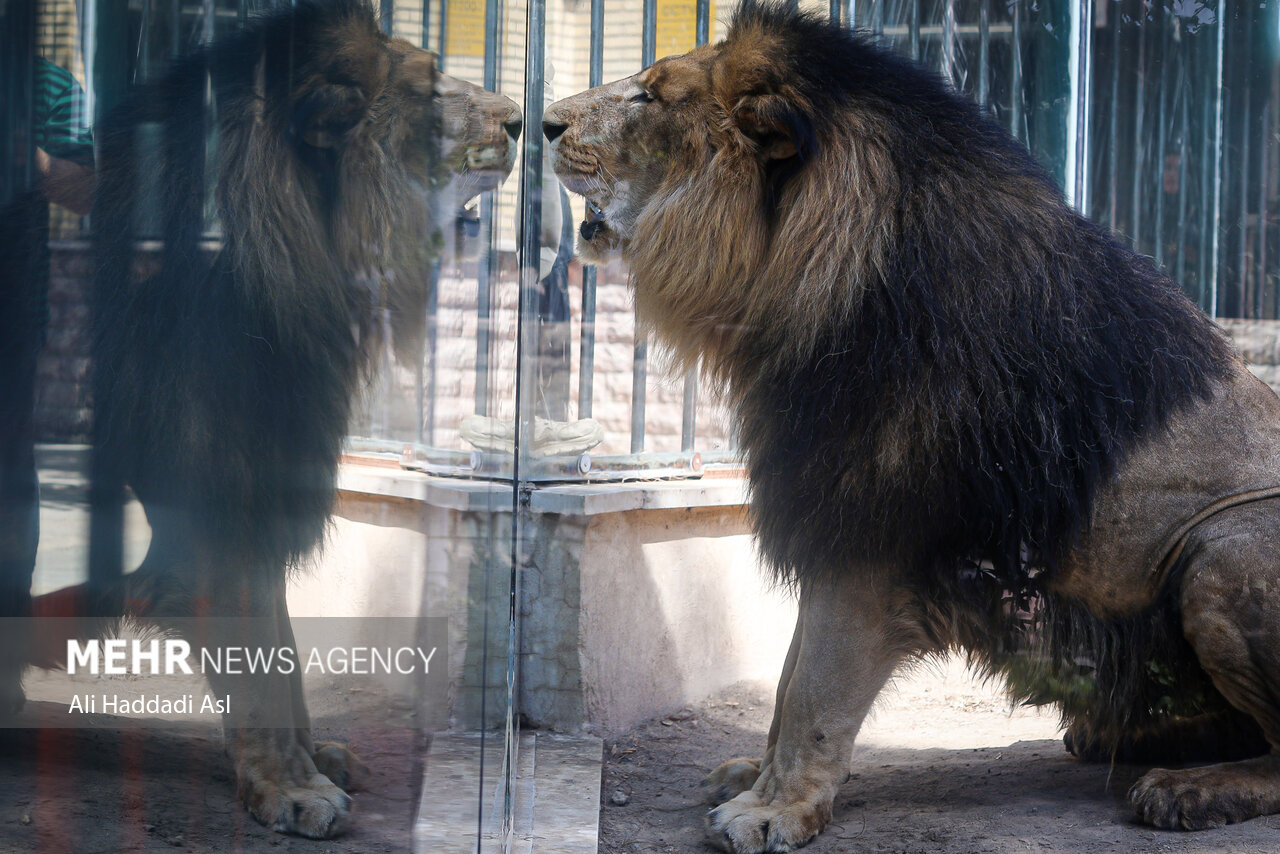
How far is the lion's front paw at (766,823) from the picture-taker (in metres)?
2.57

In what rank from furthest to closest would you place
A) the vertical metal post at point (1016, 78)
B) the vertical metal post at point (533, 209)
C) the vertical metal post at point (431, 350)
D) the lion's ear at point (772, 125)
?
the vertical metal post at point (1016, 78), the vertical metal post at point (533, 209), the lion's ear at point (772, 125), the vertical metal post at point (431, 350)

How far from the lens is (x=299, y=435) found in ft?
3.11

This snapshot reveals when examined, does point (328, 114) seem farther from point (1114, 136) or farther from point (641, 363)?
point (1114, 136)

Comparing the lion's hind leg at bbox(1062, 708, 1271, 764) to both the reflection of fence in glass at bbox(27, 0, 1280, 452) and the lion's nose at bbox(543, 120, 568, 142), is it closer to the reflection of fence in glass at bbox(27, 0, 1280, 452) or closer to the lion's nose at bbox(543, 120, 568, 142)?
the reflection of fence in glass at bbox(27, 0, 1280, 452)

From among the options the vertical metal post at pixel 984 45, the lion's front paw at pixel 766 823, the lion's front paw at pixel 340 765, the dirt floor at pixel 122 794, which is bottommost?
the lion's front paw at pixel 766 823

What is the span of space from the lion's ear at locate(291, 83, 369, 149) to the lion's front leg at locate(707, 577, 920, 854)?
1.90 meters

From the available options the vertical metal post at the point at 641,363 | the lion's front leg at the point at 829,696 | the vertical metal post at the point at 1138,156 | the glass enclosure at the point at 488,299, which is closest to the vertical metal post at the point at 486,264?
the glass enclosure at the point at 488,299

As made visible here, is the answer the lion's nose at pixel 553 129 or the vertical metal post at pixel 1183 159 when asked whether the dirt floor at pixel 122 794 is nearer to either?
the lion's nose at pixel 553 129

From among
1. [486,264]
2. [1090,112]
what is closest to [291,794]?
[486,264]

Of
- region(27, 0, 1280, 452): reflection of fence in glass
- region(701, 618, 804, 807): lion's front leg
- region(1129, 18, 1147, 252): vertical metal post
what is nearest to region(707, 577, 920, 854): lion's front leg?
region(701, 618, 804, 807): lion's front leg

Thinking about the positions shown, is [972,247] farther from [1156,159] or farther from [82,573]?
[1156,159]

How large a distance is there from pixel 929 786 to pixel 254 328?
277cm

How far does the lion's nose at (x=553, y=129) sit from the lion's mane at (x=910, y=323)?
35 centimetres

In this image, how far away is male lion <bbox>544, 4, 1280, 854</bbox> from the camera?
2.54m
